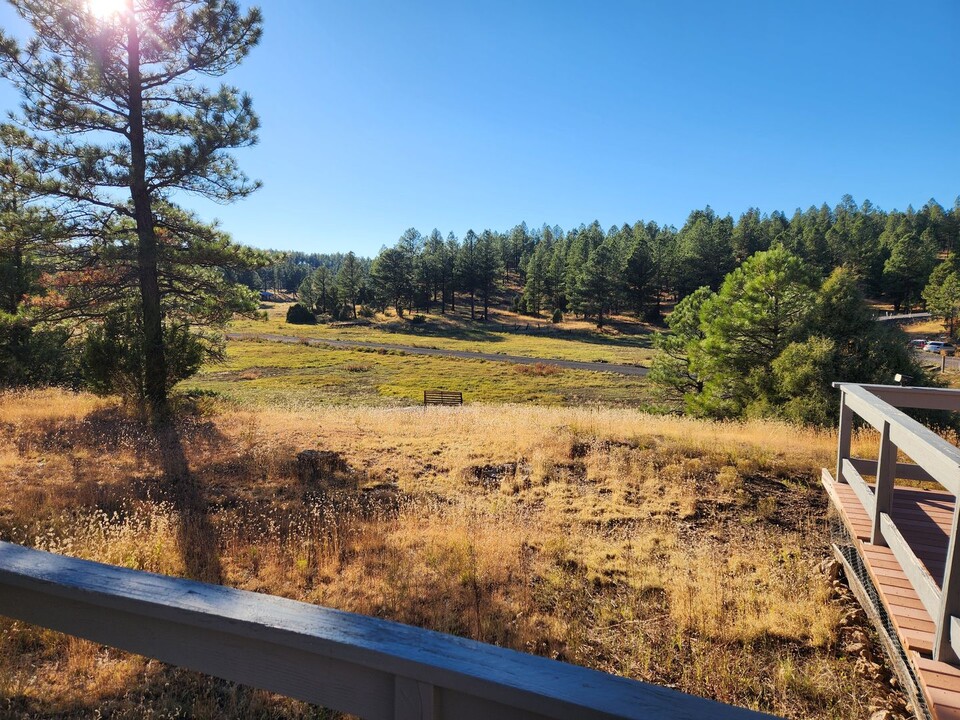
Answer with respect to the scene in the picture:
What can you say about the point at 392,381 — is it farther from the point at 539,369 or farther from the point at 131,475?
the point at 131,475

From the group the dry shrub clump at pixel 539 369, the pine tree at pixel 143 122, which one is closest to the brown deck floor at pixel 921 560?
the pine tree at pixel 143 122

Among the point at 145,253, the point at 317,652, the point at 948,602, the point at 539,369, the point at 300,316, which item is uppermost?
the point at 145,253

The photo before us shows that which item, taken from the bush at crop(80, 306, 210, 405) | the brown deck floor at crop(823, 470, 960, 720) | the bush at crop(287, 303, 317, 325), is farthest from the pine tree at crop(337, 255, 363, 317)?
the brown deck floor at crop(823, 470, 960, 720)

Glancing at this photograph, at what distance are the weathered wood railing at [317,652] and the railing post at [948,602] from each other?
219cm

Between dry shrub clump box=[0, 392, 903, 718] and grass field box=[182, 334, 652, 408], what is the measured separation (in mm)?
14039

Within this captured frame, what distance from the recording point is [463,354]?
47.2 meters

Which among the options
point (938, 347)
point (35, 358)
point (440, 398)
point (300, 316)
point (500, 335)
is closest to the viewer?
point (35, 358)

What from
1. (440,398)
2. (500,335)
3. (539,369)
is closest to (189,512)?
(440,398)

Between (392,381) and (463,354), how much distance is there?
15.7 metres

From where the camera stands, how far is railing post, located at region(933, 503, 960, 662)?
7.91 feet

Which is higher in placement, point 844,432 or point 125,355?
point 125,355

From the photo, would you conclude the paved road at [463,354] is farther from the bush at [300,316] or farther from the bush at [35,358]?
the bush at [35,358]

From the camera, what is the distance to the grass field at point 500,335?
4962 centimetres

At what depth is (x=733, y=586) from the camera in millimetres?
4562
